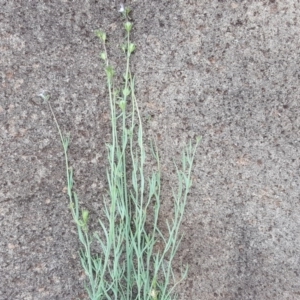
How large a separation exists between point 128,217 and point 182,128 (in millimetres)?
260

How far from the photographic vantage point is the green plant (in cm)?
108

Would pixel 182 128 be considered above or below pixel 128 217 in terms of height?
above

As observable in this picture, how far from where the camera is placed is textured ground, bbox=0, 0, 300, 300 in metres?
1.12

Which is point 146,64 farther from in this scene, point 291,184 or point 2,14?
point 291,184

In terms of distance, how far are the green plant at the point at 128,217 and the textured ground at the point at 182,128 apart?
0.10ft

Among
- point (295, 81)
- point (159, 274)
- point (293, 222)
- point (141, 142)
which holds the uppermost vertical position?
point (295, 81)

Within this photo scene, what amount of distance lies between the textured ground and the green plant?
30 millimetres

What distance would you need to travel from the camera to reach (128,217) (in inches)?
44.0

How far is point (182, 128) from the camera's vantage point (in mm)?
1159

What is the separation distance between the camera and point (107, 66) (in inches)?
43.5

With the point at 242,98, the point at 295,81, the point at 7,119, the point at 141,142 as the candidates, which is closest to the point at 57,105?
the point at 7,119

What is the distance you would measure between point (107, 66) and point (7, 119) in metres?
0.27

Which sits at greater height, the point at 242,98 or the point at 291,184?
the point at 242,98

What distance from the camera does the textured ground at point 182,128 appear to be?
43.9 inches
